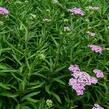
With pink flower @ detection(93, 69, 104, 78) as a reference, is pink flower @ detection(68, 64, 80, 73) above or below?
above

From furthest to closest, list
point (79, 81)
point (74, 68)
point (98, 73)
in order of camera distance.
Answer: point (98, 73)
point (74, 68)
point (79, 81)

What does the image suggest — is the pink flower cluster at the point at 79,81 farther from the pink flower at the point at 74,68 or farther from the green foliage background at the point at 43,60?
the green foliage background at the point at 43,60

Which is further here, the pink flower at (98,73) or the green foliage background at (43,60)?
the pink flower at (98,73)

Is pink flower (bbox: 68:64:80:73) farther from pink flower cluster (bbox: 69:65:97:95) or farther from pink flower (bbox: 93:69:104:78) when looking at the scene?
pink flower (bbox: 93:69:104:78)

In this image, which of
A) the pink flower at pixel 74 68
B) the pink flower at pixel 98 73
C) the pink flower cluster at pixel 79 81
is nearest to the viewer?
the pink flower cluster at pixel 79 81

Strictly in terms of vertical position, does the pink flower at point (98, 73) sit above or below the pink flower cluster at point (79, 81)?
below

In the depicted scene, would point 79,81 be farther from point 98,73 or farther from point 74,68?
point 98,73

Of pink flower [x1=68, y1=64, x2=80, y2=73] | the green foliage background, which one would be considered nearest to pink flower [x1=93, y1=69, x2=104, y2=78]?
the green foliage background

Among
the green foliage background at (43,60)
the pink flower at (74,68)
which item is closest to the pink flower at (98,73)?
the green foliage background at (43,60)

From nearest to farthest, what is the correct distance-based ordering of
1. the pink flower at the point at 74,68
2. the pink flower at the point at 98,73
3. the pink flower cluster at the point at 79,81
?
the pink flower cluster at the point at 79,81, the pink flower at the point at 74,68, the pink flower at the point at 98,73

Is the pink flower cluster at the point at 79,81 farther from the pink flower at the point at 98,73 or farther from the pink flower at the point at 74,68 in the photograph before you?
the pink flower at the point at 98,73

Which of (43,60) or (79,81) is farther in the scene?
(43,60)

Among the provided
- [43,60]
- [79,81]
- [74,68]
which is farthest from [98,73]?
[43,60]

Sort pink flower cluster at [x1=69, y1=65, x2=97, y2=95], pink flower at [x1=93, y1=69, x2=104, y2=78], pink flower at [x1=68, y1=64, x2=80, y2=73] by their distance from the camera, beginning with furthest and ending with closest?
Answer: pink flower at [x1=93, y1=69, x2=104, y2=78] → pink flower at [x1=68, y1=64, x2=80, y2=73] → pink flower cluster at [x1=69, y1=65, x2=97, y2=95]
